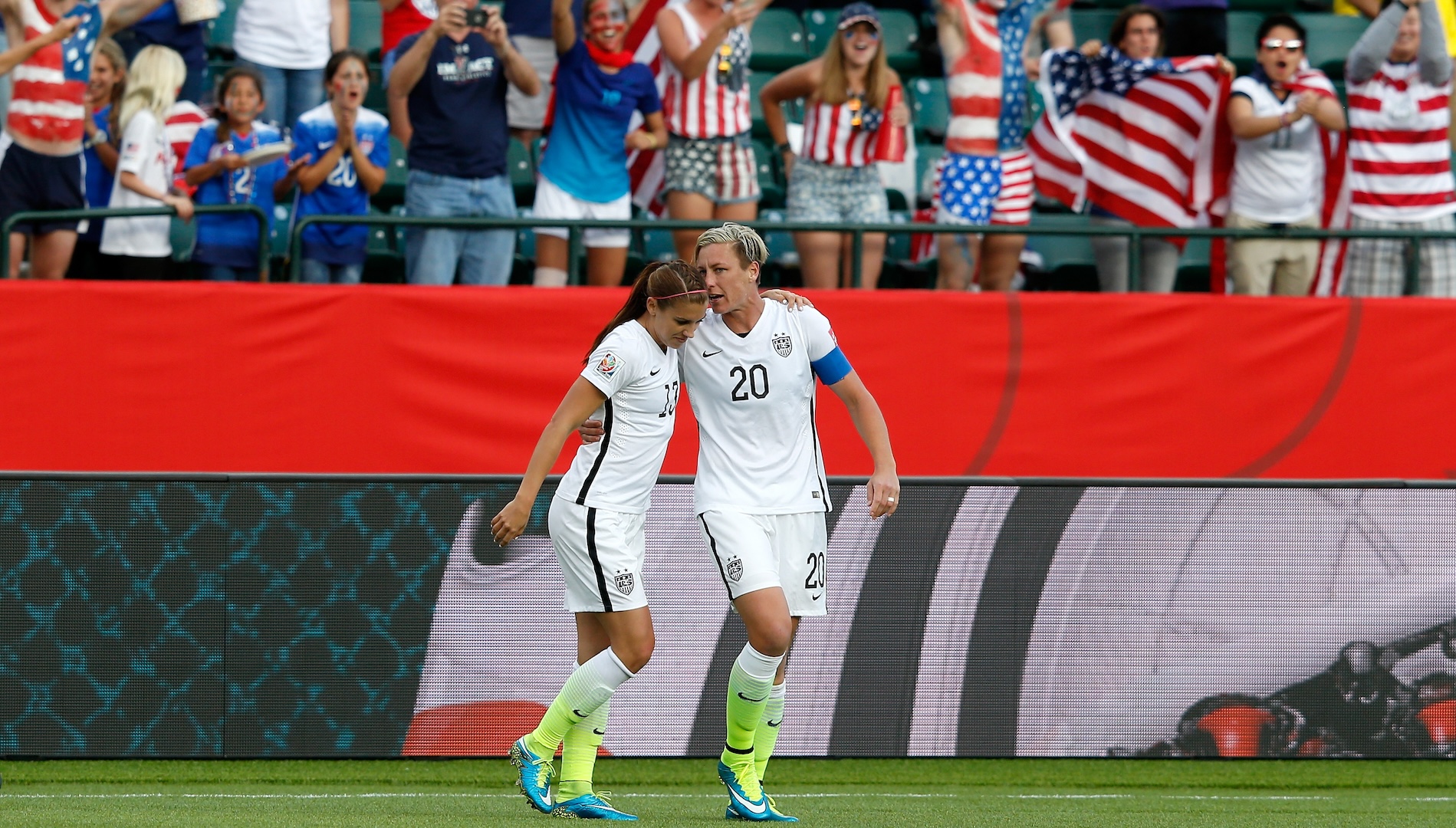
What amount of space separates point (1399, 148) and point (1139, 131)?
147cm

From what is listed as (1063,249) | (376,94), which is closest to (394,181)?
(376,94)

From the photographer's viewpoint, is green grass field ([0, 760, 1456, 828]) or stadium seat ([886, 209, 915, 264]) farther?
stadium seat ([886, 209, 915, 264])

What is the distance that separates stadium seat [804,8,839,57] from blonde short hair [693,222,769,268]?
7086 millimetres

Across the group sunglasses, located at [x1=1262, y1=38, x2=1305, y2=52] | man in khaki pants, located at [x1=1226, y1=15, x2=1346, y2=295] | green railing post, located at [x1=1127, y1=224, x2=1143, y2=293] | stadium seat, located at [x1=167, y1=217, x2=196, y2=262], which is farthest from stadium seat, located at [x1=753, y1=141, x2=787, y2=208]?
stadium seat, located at [x1=167, y1=217, x2=196, y2=262]

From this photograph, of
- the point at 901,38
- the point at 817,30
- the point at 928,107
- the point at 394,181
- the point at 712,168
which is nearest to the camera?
the point at 712,168

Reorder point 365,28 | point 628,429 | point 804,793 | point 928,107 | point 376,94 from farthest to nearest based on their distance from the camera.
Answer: point 928,107
point 365,28
point 376,94
point 804,793
point 628,429

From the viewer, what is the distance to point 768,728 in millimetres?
6176

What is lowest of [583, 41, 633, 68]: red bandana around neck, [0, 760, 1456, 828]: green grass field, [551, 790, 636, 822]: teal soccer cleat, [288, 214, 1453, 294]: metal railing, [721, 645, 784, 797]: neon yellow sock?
[0, 760, 1456, 828]: green grass field

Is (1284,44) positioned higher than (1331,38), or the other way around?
(1284,44)

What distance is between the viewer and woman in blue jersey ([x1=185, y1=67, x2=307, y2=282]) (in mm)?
9523

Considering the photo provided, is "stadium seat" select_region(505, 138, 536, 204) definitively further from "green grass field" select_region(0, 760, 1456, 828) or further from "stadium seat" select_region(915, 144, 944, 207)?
"green grass field" select_region(0, 760, 1456, 828)

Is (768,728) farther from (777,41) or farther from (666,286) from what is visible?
(777,41)

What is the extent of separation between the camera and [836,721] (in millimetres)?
7578

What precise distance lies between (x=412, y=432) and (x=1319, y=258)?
528 cm
